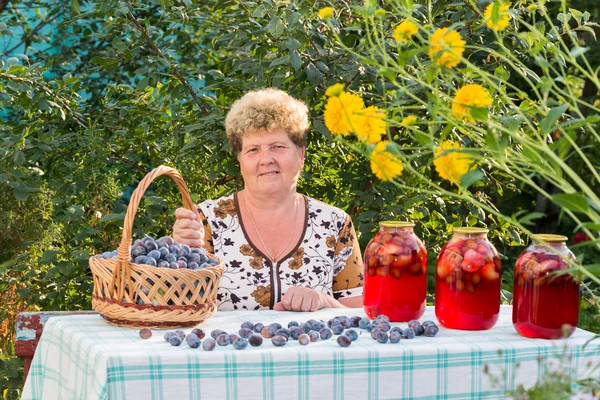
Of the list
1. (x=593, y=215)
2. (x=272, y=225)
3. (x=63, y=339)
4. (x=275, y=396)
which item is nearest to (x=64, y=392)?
(x=63, y=339)

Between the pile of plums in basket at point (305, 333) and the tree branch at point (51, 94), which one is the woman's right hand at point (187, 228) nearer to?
the pile of plums in basket at point (305, 333)

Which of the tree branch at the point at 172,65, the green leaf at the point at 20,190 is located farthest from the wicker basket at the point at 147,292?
the tree branch at the point at 172,65

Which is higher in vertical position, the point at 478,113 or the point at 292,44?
the point at 292,44

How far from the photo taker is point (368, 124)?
1.46 meters

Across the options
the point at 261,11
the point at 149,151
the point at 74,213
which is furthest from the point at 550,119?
the point at 149,151

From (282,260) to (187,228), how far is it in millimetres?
533

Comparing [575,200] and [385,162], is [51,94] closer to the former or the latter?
[385,162]

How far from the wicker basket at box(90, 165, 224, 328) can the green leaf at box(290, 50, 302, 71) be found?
1075mm

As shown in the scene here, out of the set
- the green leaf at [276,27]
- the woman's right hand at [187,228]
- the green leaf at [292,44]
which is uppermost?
the green leaf at [276,27]

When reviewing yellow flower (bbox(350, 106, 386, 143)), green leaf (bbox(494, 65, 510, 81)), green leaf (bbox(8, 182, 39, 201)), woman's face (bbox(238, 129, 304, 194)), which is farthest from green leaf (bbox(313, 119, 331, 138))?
yellow flower (bbox(350, 106, 386, 143))

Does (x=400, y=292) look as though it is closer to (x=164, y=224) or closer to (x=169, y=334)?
(x=169, y=334)

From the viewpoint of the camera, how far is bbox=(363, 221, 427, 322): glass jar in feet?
6.49

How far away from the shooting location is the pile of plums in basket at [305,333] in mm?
1783

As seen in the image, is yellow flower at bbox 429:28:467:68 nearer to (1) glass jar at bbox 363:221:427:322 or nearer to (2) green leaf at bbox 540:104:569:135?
(2) green leaf at bbox 540:104:569:135
